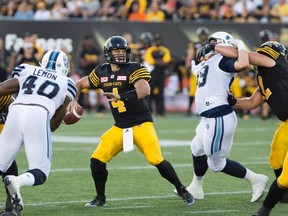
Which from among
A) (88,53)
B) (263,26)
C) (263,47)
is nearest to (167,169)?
(263,47)

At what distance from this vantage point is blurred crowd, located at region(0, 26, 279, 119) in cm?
1712

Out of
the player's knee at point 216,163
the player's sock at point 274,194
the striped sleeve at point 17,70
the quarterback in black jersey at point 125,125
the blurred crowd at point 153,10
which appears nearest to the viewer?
the player's sock at point 274,194

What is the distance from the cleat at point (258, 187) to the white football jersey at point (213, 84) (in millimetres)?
803

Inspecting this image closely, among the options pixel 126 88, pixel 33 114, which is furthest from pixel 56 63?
pixel 126 88

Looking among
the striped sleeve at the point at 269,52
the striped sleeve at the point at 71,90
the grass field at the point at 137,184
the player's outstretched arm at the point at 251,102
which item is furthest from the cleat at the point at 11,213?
the striped sleeve at the point at 269,52

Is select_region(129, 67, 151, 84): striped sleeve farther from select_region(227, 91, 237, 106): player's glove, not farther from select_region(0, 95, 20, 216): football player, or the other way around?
select_region(0, 95, 20, 216): football player

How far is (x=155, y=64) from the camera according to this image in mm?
17609

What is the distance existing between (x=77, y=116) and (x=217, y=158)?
129 centimetres

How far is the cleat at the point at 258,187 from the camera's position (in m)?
7.97

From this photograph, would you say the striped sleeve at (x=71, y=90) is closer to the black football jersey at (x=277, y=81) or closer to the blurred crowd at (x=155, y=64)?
the black football jersey at (x=277, y=81)

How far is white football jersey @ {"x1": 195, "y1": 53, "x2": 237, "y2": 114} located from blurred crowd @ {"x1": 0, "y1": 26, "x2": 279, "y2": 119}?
29.7 ft

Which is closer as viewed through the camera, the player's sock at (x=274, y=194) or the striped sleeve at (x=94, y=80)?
the player's sock at (x=274, y=194)

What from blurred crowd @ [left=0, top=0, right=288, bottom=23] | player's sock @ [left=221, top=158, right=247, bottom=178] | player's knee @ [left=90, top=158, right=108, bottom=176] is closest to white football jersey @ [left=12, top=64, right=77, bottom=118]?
player's knee @ [left=90, top=158, right=108, bottom=176]

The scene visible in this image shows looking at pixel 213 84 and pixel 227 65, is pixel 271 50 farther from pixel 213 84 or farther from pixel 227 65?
pixel 213 84
